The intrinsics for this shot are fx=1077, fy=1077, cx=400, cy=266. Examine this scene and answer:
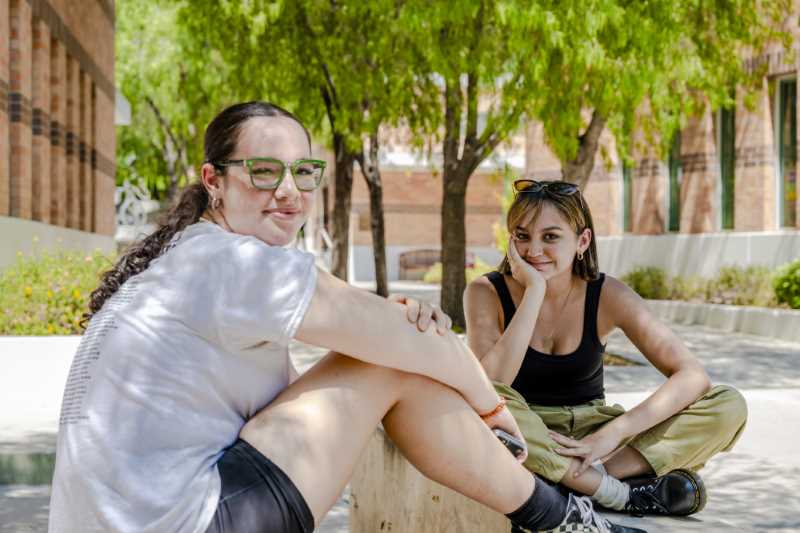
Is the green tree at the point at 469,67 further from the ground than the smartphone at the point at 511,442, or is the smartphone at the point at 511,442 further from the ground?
the green tree at the point at 469,67

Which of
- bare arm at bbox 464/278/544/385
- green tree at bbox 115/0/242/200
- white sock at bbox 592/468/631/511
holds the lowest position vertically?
white sock at bbox 592/468/631/511

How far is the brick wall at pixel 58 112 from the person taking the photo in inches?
564

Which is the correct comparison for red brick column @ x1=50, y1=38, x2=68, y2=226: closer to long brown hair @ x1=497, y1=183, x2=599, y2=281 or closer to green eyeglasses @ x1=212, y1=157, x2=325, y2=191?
long brown hair @ x1=497, y1=183, x2=599, y2=281

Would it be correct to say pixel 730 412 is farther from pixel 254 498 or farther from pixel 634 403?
pixel 634 403

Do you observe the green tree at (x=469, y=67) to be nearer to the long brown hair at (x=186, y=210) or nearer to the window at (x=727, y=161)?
the window at (x=727, y=161)

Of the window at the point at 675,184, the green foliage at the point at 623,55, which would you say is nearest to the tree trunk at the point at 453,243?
the green foliage at the point at 623,55

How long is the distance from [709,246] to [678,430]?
16.7m

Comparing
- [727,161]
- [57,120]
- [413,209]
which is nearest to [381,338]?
[57,120]

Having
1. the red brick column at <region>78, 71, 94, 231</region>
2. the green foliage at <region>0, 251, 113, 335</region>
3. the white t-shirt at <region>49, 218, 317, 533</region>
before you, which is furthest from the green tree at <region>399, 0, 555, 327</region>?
the red brick column at <region>78, 71, 94, 231</region>

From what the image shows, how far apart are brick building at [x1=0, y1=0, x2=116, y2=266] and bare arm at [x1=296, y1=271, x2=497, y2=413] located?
11.5m

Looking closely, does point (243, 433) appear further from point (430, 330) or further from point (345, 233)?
point (345, 233)

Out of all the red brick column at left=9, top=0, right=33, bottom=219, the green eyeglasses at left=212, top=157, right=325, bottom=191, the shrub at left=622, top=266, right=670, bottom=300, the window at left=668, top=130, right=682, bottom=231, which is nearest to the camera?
the green eyeglasses at left=212, top=157, right=325, bottom=191

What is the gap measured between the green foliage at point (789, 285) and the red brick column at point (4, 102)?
34.9 ft

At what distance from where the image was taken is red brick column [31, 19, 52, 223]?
51.7ft
